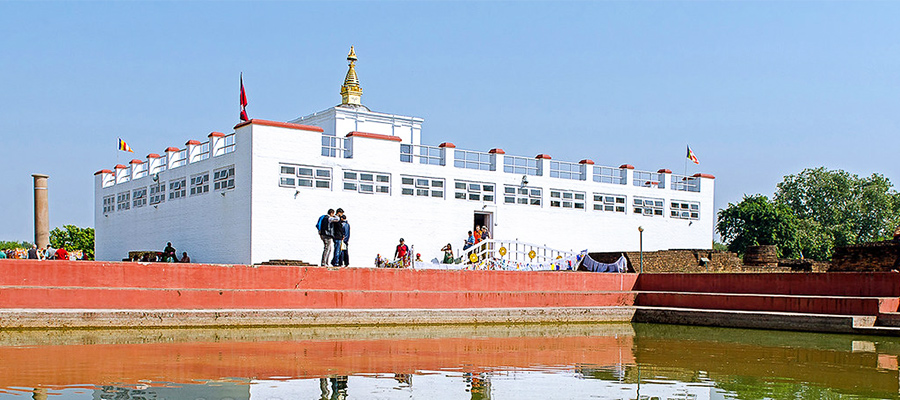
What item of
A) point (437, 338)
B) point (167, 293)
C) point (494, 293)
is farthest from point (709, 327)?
point (167, 293)

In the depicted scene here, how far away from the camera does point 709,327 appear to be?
784 inches

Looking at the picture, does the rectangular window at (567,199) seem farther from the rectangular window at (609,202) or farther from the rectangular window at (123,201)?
the rectangular window at (123,201)

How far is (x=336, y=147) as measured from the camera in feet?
91.8

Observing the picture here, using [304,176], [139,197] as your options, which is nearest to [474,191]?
[304,176]

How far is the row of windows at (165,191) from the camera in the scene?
27.6 metres

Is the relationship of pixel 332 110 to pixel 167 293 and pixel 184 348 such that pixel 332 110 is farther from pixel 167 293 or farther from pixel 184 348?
pixel 184 348

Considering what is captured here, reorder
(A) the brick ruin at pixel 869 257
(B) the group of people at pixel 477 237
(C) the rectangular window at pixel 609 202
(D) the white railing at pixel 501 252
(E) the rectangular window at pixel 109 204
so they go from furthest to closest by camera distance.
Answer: (E) the rectangular window at pixel 109 204 → (C) the rectangular window at pixel 609 202 → (B) the group of people at pixel 477 237 → (D) the white railing at pixel 501 252 → (A) the brick ruin at pixel 869 257

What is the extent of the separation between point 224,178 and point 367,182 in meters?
4.43

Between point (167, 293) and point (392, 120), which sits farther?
point (392, 120)

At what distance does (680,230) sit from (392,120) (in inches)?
498

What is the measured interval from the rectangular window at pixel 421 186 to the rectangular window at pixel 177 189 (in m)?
7.52

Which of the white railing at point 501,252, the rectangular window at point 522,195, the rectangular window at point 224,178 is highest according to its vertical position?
the rectangular window at point 224,178

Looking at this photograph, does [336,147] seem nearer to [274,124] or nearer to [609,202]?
[274,124]

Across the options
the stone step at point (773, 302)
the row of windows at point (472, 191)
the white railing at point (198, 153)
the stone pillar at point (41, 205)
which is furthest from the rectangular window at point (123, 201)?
the stone step at point (773, 302)
